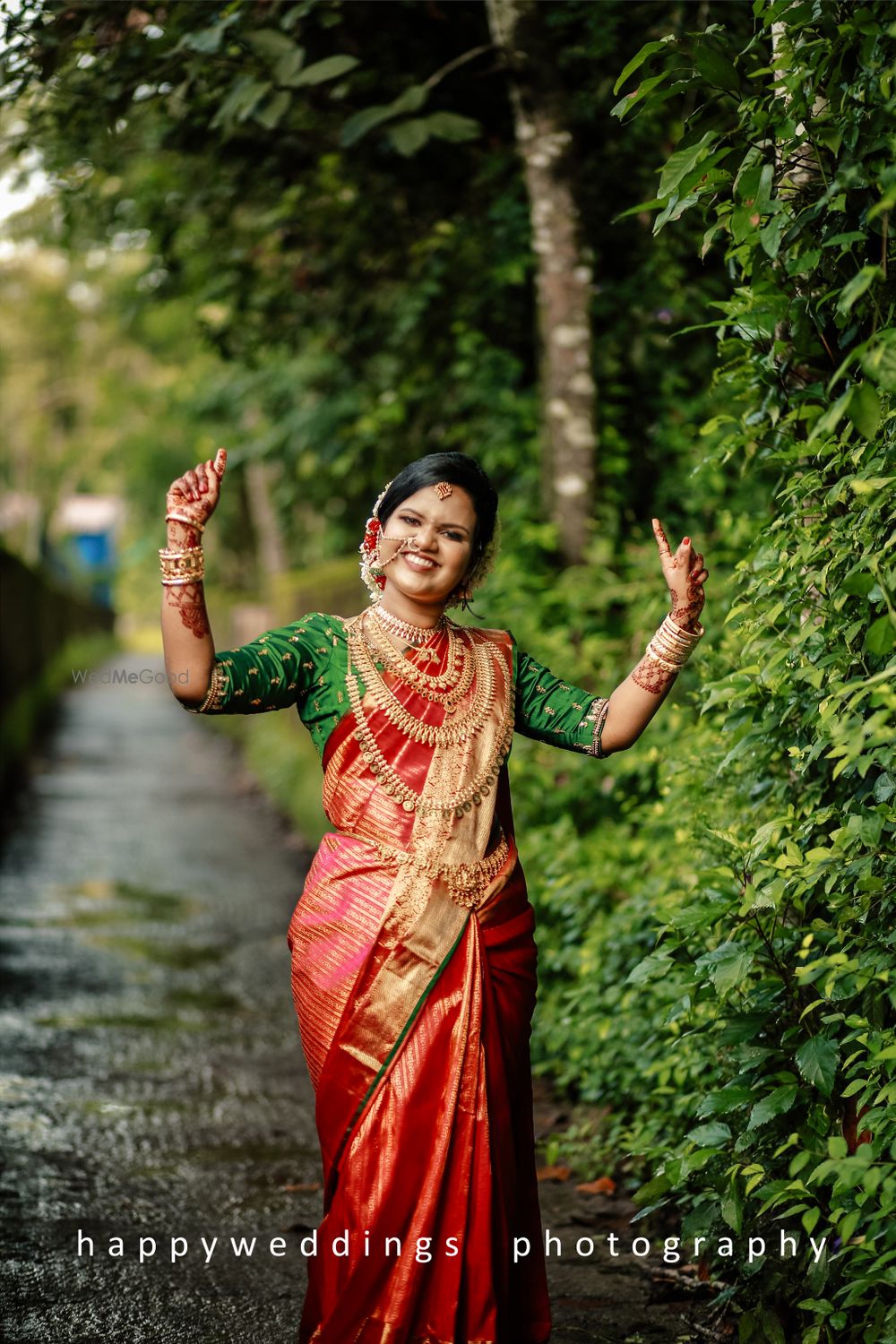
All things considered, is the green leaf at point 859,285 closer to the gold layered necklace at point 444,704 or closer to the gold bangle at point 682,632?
the gold bangle at point 682,632

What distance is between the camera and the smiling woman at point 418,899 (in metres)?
2.88

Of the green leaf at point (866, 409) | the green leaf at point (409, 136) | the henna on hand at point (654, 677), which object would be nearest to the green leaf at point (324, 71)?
the green leaf at point (409, 136)

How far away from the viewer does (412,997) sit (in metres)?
2.98

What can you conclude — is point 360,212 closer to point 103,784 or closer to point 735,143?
point 735,143

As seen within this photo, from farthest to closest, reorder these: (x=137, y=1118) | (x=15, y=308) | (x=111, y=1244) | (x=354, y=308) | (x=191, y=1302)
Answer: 1. (x=15, y=308)
2. (x=354, y=308)
3. (x=137, y=1118)
4. (x=111, y=1244)
5. (x=191, y=1302)

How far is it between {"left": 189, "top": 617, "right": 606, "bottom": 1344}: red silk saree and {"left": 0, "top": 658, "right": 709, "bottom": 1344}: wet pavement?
774mm

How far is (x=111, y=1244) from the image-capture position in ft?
13.4

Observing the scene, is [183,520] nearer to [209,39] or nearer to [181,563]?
[181,563]

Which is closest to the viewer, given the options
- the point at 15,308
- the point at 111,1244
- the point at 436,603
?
the point at 436,603

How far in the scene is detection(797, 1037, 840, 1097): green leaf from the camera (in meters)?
2.89

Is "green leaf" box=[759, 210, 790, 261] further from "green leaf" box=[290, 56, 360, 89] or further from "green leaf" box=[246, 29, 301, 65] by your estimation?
"green leaf" box=[246, 29, 301, 65]

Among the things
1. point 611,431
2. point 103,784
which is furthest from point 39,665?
point 611,431

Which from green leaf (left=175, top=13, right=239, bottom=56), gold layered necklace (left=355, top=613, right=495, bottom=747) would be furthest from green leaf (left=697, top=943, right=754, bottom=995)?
green leaf (left=175, top=13, right=239, bottom=56)

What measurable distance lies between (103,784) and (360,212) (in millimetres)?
8307
